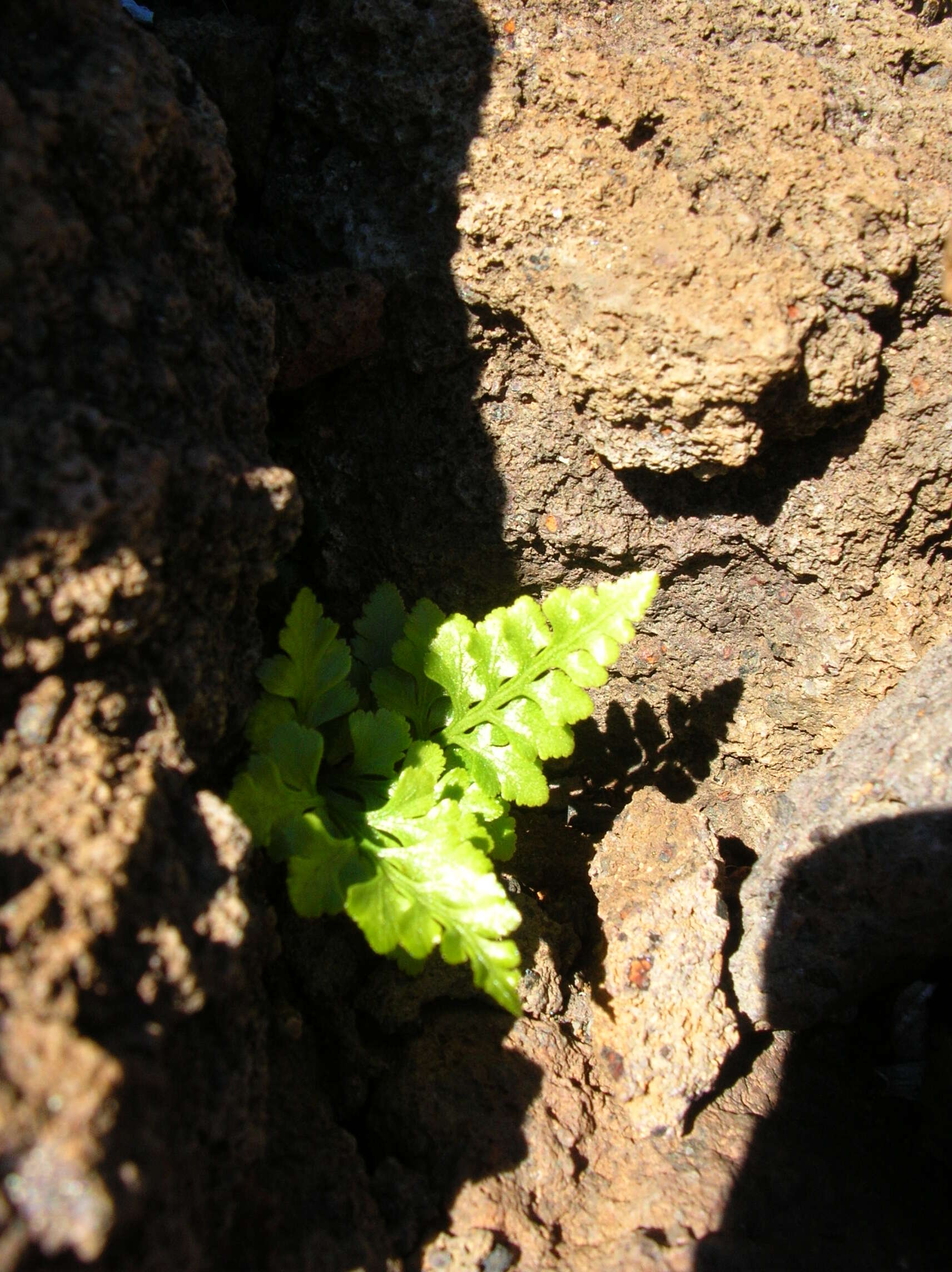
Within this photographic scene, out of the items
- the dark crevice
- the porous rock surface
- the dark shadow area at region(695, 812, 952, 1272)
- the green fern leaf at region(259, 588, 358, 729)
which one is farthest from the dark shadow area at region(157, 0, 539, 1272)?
the dark shadow area at region(695, 812, 952, 1272)

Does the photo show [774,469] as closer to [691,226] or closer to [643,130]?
[691,226]

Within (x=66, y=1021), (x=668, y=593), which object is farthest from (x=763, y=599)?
(x=66, y=1021)

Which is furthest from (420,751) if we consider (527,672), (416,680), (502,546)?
(502,546)

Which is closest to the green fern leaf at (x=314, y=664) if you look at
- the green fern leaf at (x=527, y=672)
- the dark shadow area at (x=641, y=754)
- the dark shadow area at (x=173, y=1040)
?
the green fern leaf at (x=527, y=672)

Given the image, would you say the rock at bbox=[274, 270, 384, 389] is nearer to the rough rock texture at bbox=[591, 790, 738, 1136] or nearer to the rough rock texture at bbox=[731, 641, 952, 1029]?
the rough rock texture at bbox=[591, 790, 738, 1136]

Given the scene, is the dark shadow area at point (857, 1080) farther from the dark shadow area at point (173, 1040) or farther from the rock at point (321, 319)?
the rock at point (321, 319)

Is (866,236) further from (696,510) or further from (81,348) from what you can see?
(81,348)
